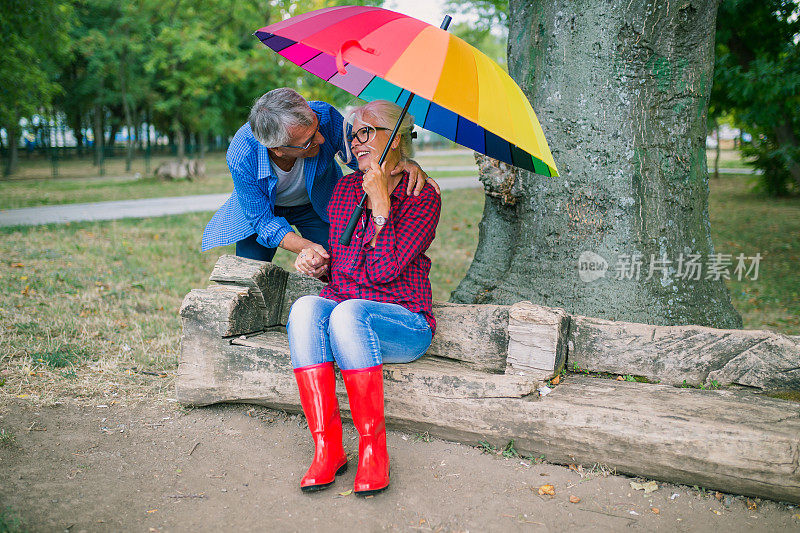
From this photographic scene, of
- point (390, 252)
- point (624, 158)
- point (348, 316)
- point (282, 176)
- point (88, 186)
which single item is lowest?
point (348, 316)

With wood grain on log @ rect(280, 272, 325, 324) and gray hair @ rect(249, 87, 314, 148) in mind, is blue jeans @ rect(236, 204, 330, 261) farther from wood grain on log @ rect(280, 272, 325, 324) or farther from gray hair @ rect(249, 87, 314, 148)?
gray hair @ rect(249, 87, 314, 148)

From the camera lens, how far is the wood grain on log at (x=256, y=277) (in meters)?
3.52

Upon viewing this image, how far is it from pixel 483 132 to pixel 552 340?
3.76 ft

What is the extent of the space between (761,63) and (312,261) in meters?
7.01

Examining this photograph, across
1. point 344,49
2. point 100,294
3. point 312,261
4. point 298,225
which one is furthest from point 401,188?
point 100,294

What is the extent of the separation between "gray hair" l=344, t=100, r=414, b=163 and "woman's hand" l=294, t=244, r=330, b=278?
67 centimetres

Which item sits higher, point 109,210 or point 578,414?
point 109,210

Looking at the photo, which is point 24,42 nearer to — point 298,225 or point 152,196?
point 152,196

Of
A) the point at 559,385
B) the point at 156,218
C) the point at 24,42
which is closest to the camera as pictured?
the point at 559,385

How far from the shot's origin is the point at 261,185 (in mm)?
3584

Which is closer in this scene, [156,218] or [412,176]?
[412,176]

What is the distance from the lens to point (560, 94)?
12.7 feet

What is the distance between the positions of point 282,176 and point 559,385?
76.4 inches

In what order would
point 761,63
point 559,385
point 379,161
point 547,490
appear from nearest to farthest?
point 547,490 → point 379,161 → point 559,385 → point 761,63
